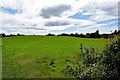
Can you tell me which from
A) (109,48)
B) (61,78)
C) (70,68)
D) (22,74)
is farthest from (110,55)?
(22,74)

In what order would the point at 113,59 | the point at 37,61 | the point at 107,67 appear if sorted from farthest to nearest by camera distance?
the point at 37,61
the point at 107,67
the point at 113,59

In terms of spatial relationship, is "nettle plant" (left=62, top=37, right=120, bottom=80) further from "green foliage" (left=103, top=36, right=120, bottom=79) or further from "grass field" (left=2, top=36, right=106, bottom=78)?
"grass field" (left=2, top=36, right=106, bottom=78)

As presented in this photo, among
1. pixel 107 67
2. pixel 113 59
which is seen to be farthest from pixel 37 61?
pixel 113 59

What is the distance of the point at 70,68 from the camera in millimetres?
6066

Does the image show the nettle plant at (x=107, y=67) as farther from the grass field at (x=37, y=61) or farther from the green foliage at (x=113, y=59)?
the grass field at (x=37, y=61)

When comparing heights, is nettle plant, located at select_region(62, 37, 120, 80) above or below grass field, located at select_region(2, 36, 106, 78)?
above

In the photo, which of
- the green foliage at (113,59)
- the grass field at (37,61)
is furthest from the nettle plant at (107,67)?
the grass field at (37,61)

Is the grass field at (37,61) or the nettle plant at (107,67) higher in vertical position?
the nettle plant at (107,67)

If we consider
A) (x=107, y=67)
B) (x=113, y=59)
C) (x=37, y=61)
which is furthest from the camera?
(x=37, y=61)

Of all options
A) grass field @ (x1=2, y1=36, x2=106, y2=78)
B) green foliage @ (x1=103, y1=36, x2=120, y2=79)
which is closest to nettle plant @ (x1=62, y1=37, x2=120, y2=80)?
green foliage @ (x1=103, y1=36, x2=120, y2=79)

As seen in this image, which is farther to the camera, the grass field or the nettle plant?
the grass field

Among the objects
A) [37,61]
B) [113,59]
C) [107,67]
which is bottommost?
[37,61]

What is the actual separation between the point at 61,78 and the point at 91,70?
5.29 m

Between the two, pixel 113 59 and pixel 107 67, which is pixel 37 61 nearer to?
pixel 107 67
